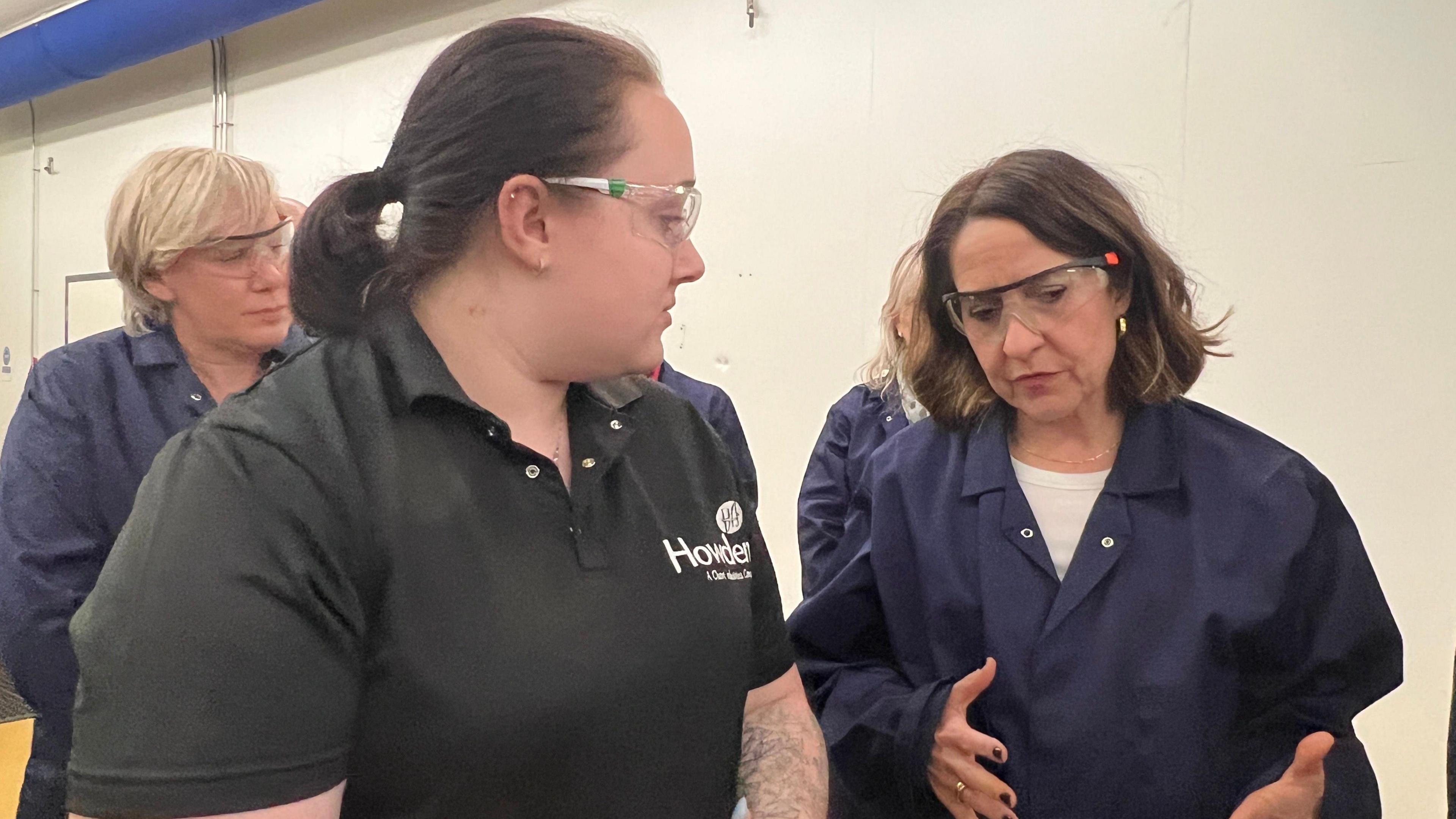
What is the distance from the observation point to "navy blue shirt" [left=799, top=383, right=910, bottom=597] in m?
2.76

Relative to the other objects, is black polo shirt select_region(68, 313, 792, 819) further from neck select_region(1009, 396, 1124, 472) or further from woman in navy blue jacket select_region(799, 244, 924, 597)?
woman in navy blue jacket select_region(799, 244, 924, 597)

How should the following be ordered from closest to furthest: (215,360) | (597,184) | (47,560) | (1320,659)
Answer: (597,184) < (1320,659) < (47,560) < (215,360)

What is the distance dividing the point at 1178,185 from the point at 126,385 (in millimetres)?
2424

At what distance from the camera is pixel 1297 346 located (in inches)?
98.3

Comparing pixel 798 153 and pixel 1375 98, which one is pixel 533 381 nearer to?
pixel 1375 98

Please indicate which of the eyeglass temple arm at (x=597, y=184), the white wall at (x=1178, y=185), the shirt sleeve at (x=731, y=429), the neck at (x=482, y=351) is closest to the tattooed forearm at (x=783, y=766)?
the neck at (x=482, y=351)

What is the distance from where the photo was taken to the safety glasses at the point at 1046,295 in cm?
147

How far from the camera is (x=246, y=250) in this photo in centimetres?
196

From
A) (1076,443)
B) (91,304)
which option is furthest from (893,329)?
(91,304)

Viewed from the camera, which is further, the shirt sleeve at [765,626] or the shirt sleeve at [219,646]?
the shirt sleeve at [765,626]

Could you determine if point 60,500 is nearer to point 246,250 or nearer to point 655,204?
point 246,250

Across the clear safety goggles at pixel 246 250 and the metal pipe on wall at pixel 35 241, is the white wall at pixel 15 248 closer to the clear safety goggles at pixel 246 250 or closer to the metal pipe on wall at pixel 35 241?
the metal pipe on wall at pixel 35 241

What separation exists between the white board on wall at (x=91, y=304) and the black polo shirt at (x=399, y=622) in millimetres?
6197

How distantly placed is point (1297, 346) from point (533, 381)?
212 cm
